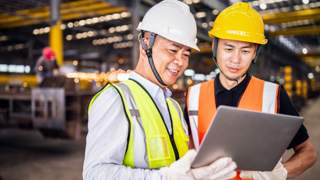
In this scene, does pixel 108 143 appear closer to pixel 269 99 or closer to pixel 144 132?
pixel 144 132

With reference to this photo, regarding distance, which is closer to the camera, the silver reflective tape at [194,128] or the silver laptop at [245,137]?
the silver laptop at [245,137]

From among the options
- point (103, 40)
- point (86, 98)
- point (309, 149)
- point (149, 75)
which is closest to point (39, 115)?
point (86, 98)

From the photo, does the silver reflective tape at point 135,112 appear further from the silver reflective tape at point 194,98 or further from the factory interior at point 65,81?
the factory interior at point 65,81

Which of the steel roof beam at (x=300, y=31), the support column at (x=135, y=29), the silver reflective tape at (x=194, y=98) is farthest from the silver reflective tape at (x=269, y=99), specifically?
the steel roof beam at (x=300, y=31)

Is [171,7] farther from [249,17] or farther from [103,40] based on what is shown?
[103,40]

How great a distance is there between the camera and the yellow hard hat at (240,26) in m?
1.69

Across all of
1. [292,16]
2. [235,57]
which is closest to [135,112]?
[235,57]

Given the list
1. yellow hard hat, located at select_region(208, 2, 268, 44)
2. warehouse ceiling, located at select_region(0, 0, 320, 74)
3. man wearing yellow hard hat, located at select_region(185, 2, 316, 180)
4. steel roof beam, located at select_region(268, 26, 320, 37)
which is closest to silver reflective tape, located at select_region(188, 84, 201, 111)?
man wearing yellow hard hat, located at select_region(185, 2, 316, 180)

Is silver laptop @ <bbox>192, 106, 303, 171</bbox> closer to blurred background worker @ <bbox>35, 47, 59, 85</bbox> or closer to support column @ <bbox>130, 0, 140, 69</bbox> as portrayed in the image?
blurred background worker @ <bbox>35, 47, 59, 85</bbox>

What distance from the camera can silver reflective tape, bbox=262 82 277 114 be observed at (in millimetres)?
1668

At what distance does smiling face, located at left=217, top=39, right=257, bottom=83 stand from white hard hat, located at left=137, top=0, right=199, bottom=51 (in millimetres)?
332

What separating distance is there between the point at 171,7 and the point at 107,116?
802mm

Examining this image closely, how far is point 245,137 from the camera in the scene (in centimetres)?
101

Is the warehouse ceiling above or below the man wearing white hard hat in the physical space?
above
